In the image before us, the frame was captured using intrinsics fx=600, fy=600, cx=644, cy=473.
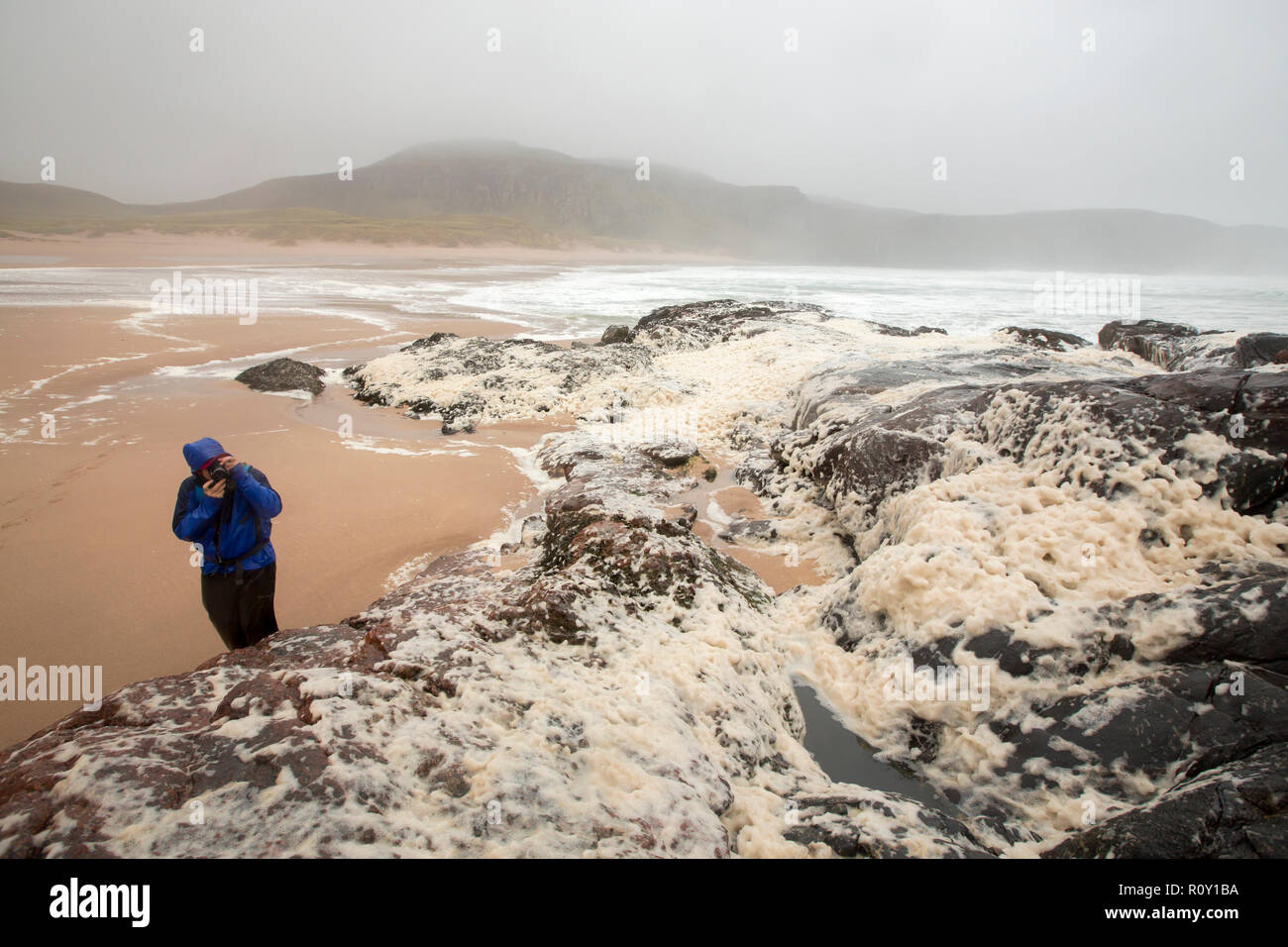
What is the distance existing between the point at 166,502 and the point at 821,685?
6448 mm

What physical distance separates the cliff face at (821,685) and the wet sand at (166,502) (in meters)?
1.30

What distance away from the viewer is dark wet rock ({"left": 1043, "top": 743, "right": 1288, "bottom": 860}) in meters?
1.79

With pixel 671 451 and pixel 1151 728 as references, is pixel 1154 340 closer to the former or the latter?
pixel 671 451

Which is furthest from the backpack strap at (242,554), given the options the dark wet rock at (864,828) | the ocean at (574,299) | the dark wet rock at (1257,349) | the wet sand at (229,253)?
the wet sand at (229,253)

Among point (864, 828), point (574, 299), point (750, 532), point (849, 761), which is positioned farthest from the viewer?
point (574, 299)

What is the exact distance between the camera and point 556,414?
389 inches

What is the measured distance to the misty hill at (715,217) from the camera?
440 feet

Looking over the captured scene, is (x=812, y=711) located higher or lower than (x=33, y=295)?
lower

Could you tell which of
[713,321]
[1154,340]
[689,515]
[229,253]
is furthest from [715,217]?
[689,515]

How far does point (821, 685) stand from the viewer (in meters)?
3.49

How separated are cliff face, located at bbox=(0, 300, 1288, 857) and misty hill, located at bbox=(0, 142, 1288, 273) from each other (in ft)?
442

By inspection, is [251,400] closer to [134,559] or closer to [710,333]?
[134,559]
